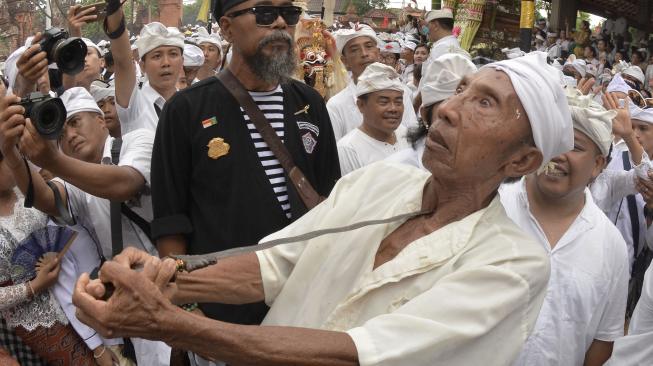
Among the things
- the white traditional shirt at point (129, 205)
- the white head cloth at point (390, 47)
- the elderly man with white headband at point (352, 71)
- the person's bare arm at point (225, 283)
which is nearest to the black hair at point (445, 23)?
the white head cloth at point (390, 47)

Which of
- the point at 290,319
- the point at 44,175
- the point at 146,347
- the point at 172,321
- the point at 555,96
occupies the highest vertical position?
the point at 555,96

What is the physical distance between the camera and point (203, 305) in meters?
3.38

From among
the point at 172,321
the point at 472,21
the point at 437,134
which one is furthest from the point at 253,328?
the point at 472,21

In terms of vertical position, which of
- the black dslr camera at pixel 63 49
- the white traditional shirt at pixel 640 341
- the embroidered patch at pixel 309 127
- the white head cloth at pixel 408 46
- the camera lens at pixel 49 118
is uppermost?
the black dslr camera at pixel 63 49

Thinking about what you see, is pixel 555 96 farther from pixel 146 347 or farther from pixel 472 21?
Answer: pixel 472 21

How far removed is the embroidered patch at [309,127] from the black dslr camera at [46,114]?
3.43 ft

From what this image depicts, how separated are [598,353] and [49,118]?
2.66m

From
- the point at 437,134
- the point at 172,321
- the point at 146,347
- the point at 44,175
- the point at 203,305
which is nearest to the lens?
the point at 172,321

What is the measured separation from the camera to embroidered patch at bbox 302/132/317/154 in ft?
11.8

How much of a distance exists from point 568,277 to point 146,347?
2.10 m

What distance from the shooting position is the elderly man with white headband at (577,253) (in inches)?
137

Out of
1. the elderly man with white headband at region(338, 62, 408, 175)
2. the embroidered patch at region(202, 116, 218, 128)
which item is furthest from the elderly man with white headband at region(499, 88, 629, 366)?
the elderly man with white headband at region(338, 62, 408, 175)

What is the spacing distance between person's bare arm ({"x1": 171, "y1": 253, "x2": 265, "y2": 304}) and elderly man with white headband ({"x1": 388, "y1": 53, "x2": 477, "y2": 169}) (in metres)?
1.98

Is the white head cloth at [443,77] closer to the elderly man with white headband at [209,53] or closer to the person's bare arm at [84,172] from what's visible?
the person's bare arm at [84,172]
